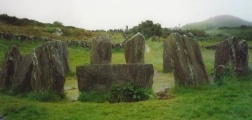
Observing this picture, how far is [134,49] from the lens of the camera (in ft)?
80.4

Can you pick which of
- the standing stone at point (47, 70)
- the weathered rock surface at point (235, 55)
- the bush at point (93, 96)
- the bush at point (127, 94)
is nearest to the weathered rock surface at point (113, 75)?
the bush at point (93, 96)

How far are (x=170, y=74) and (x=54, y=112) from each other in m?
15.0

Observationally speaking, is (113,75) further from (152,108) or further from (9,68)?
(9,68)

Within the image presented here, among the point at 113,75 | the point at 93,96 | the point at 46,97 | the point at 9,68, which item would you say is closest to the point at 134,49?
the point at 9,68

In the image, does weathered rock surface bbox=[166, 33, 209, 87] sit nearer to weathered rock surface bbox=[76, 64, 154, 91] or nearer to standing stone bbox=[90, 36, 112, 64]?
weathered rock surface bbox=[76, 64, 154, 91]

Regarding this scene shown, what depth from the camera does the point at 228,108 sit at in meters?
13.4

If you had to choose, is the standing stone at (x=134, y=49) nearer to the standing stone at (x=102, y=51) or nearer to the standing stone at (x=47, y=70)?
the standing stone at (x=102, y=51)

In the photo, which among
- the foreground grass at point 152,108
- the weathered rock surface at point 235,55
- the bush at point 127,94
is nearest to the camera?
the foreground grass at point 152,108

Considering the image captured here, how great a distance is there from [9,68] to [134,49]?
7.58 m

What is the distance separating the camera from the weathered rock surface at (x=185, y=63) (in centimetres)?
1836

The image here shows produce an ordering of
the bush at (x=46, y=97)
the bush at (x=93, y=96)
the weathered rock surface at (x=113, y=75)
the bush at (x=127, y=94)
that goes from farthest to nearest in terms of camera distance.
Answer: the bush at (x=46, y=97), the weathered rock surface at (x=113, y=75), the bush at (x=93, y=96), the bush at (x=127, y=94)

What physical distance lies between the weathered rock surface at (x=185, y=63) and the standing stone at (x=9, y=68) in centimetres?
824

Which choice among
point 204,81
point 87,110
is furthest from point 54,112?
point 204,81

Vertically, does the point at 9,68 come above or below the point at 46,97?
above
